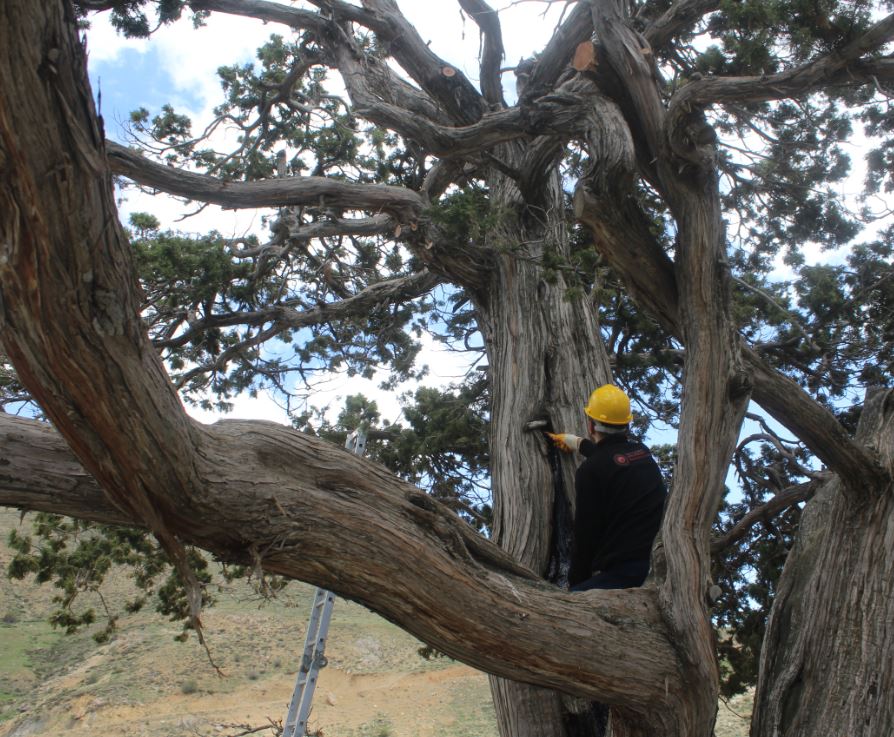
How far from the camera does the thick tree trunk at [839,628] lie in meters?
4.01

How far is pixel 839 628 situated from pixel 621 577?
1204 millimetres

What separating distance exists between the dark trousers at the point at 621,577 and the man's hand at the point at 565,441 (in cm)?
94

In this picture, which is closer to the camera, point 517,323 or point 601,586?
point 601,586

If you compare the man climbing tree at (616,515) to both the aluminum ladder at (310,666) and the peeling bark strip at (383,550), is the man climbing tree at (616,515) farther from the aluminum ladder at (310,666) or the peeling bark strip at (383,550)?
the aluminum ladder at (310,666)

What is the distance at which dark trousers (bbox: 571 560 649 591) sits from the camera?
14.1ft

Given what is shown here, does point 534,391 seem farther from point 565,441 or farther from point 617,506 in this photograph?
point 617,506

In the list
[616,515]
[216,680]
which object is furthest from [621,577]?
[216,680]

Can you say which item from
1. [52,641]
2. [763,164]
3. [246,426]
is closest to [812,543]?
[246,426]

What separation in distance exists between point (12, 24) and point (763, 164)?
714cm

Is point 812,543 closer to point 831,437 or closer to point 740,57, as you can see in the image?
point 831,437

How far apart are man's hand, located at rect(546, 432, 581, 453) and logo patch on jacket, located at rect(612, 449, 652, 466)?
607 mm

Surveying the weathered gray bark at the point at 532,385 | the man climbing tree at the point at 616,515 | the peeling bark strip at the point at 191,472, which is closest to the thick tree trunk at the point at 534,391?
the weathered gray bark at the point at 532,385

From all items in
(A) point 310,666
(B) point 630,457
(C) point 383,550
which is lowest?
(A) point 310,666

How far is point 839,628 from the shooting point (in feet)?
13.9
